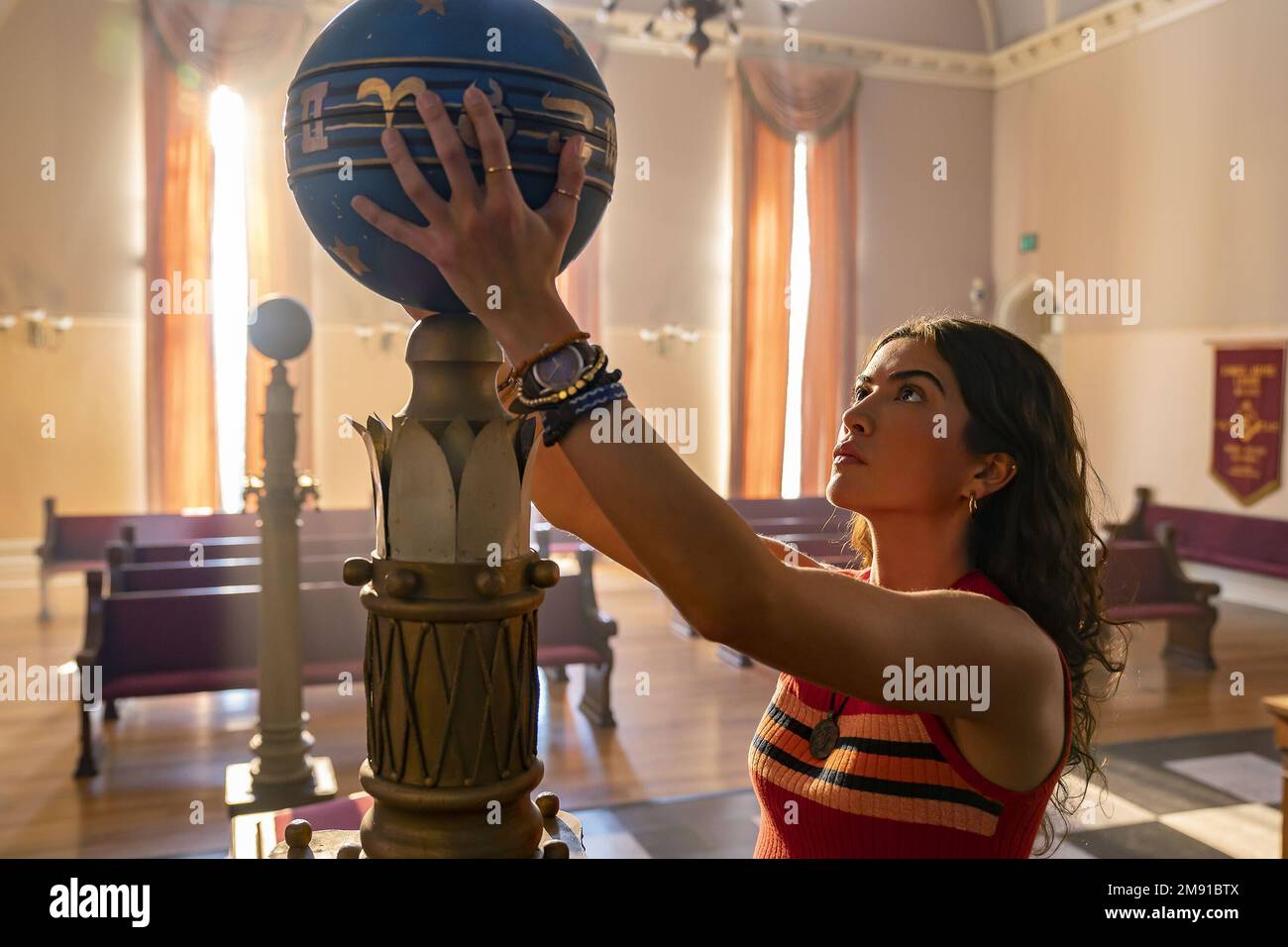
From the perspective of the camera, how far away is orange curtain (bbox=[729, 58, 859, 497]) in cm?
1216

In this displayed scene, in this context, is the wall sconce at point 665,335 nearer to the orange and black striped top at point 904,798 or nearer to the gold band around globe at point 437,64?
the orange and black striped top at point 904,798

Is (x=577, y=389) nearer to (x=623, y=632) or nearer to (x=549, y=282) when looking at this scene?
(x=549, y=282)

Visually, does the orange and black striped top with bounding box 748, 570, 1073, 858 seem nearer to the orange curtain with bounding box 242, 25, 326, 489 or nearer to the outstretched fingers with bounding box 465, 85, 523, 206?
the outstretched fingers with bounding box 465, 85, 523, 206

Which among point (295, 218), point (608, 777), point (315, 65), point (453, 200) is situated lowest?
point (608, 777)

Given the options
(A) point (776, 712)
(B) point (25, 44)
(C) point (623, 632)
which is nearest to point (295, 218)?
(B) point (25, 44)

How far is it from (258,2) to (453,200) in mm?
11126

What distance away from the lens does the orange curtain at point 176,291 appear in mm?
10320

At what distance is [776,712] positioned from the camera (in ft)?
5.35

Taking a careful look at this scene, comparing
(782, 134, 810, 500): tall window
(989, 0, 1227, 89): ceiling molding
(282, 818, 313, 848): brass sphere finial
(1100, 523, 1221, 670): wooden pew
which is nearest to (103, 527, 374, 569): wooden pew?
(1100, 523, 1221, 670): wooden pew

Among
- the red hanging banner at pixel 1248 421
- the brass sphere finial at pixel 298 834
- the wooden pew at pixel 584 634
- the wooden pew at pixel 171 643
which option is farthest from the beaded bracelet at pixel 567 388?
the red hanging banner at pixel 1248 421

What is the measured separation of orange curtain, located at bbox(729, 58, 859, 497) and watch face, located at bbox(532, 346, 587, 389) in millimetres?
11386

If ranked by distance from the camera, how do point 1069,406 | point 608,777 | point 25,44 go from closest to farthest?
1. point 1069,406
2. point 608,777
3. point 25,44

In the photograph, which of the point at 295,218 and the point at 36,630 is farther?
the point at 295,218

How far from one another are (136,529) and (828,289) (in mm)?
7914
